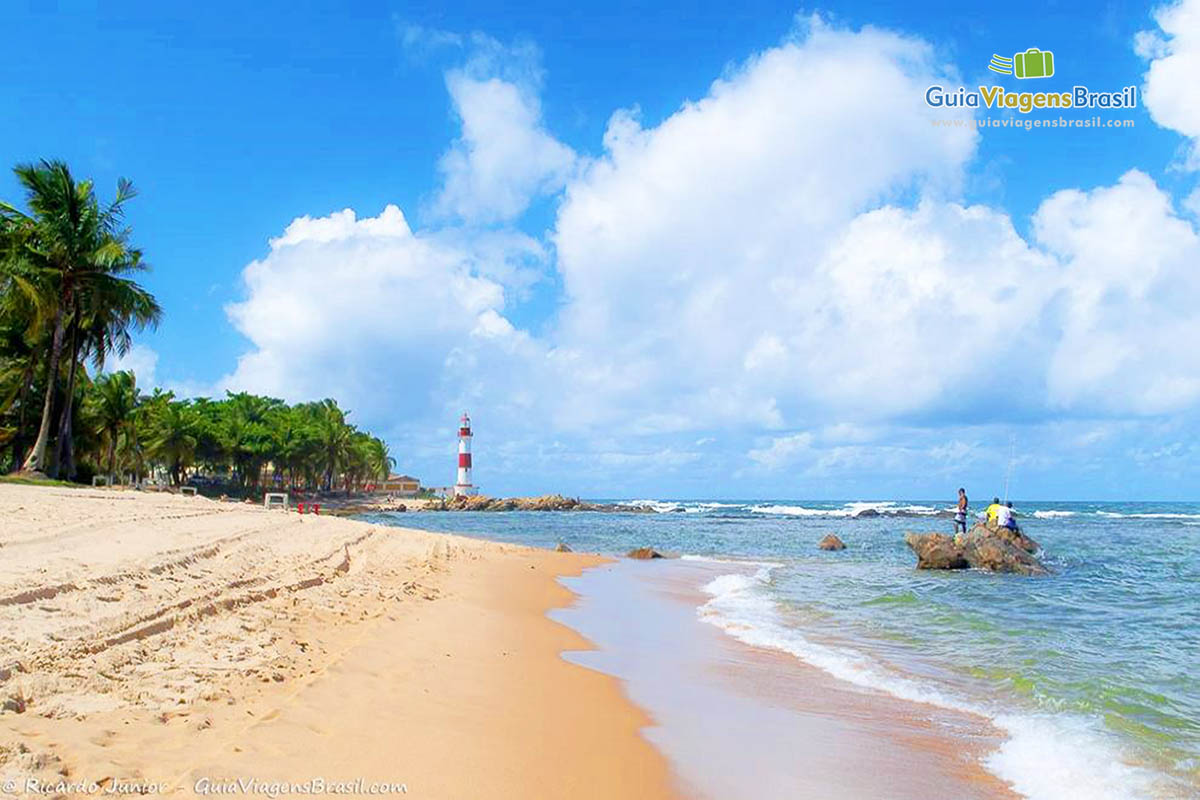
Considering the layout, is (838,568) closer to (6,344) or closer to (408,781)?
(408,781)

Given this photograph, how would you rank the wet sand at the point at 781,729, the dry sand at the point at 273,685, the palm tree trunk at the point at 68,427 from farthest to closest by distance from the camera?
the palm tree trunk at the point at 68,427 → the wet sand at the point at 781,729 → the dry sand at the point at 273,685

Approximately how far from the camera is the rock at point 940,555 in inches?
891

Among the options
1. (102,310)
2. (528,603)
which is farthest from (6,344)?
(528,603)

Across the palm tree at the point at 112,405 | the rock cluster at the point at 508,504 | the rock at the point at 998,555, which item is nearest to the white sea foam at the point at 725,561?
the rock at the point at 998,555

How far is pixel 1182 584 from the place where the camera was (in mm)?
18828

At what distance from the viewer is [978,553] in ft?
74.1

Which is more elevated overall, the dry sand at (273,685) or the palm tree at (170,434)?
the palm tree at (170,434)

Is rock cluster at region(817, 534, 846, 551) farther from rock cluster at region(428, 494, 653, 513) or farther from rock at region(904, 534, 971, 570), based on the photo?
rock cluster at region(428, 494, 653, 513)

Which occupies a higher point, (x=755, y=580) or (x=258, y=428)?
(x=258, y=428)

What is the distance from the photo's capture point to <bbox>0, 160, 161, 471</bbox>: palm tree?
27.9 meters

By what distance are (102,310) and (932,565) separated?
31.4 m

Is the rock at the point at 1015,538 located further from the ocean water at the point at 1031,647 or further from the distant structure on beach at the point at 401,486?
the distant structure on beach at the point at 401,486

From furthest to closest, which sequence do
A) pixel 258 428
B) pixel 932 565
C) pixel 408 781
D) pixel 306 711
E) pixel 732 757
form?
pixel 258 428 → pixel 932 565 → pixel 732 757 → pixel 306 711 → pixel 408 781

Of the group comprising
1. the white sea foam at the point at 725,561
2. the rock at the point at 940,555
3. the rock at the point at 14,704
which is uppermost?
the rock at the point at 14,704
